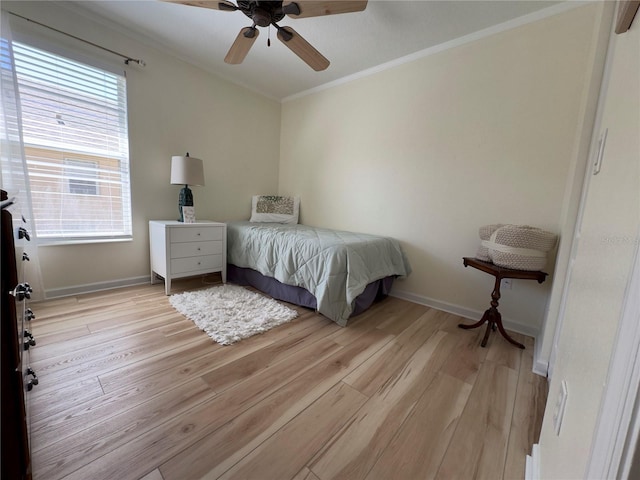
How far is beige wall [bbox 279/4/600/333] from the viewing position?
1.77 metres

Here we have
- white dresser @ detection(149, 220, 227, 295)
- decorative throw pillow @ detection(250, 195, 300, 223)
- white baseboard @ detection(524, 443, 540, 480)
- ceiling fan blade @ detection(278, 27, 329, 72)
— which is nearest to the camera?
white baseboard @ detection(524, 443, 540, 480)

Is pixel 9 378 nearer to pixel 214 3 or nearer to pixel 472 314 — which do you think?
pixel 214 3

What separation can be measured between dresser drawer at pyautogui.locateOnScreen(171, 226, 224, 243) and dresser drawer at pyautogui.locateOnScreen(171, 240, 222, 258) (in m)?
0.04

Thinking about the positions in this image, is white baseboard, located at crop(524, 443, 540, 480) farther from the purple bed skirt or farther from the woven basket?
the purple bed skirt

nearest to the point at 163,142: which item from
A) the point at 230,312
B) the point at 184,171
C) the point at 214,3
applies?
the point at 184,171

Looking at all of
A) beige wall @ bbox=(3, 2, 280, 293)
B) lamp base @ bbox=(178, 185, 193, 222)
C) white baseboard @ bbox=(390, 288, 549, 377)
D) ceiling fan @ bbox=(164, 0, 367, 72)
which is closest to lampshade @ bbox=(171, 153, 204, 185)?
lamp base @ bbox=(178, 185, 193, 222)

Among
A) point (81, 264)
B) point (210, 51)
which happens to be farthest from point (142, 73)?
point (81, 264)

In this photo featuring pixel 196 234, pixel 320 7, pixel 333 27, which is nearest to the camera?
pixel 320 7

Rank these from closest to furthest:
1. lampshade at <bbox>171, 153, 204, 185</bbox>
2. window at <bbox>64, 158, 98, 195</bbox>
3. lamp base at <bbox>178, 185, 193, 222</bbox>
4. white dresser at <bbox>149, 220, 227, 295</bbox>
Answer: window at <bbox>64, 158, 98, 195</bbox> → white dresser at <bbox>149, 220, 227, 295</bbox> → lampshade at <bbox>171, 153, 204, 185</bbox> → lamp base at <bbox>178, 185, 193, 222</bbox>

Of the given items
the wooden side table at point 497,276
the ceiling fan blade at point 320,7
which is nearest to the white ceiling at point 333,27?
the ceiling fan blade at point 320,7

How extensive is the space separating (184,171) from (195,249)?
0.77m

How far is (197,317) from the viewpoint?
191 centimetres

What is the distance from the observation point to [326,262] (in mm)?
1928

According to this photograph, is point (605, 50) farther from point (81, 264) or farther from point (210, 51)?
point (81, 264)
